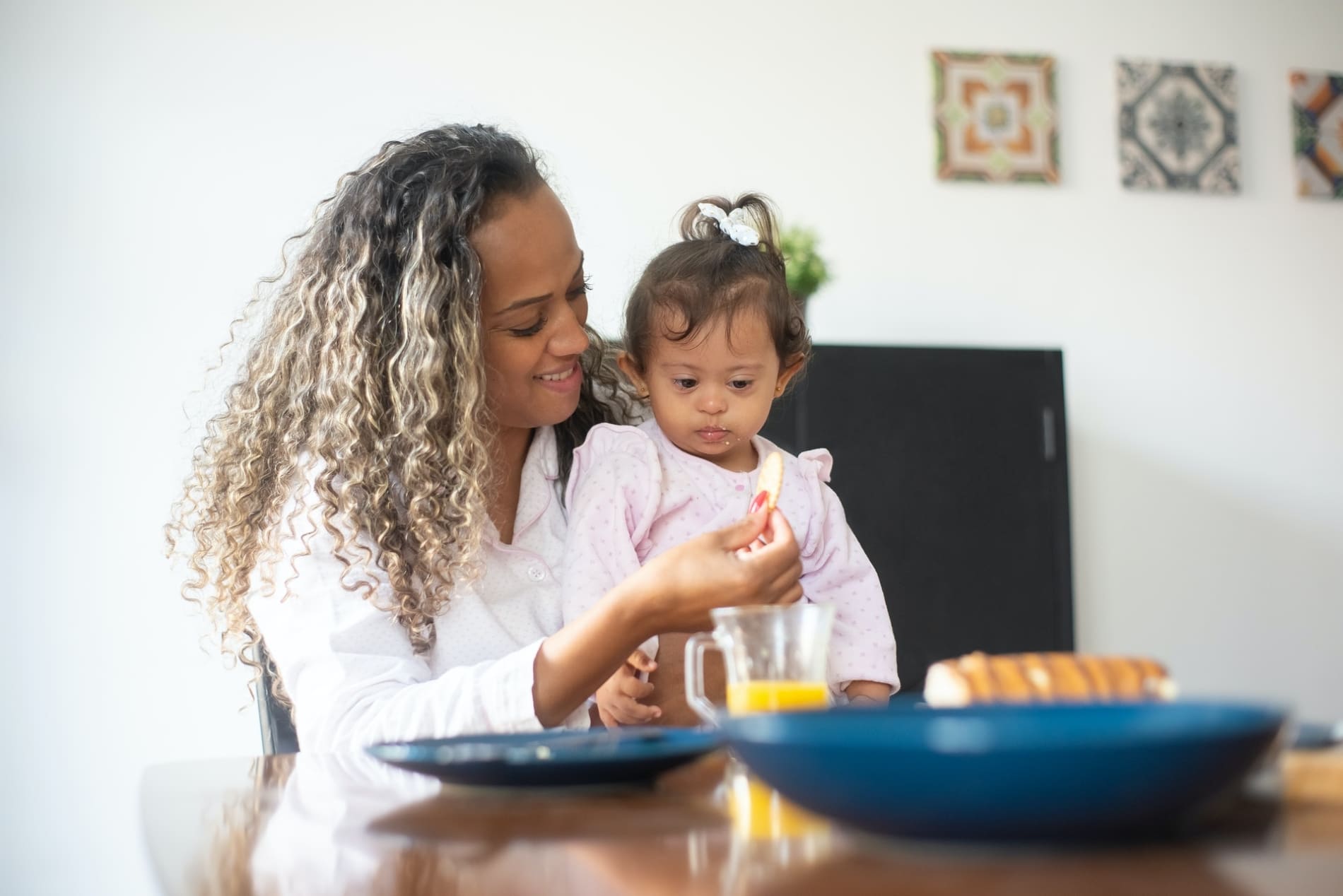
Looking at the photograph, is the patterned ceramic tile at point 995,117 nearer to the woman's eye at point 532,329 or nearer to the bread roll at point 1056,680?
the woman's eye at point 532,329

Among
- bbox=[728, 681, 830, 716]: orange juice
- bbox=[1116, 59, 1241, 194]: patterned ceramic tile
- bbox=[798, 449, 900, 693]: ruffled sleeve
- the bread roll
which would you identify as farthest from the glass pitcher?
bbox=[1116, 59, 1241, 194]: patterned ceramic tile

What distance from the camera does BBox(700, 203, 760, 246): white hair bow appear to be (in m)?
1.93

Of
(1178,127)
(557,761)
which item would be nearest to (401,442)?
(557,761)

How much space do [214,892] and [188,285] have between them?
2.93 m

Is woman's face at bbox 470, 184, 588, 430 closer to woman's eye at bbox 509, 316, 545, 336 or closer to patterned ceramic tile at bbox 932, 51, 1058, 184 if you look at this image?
woman's eye at bbox 509, 316, 545, 336

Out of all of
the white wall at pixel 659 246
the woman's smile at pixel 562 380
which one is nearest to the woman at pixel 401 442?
the woman's smile at pixel 562 380

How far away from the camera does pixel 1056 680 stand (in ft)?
2.24

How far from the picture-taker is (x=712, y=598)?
1143 mm

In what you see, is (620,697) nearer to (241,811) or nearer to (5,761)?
(241,811)

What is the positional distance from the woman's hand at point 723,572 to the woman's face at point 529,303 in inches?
23.1

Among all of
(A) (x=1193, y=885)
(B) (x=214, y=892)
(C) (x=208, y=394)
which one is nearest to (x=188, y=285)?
(C) (x=208, y=394)

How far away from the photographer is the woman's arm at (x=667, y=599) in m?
1.12

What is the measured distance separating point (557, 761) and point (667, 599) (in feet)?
1.54

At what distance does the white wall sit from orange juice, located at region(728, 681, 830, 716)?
2560mm
